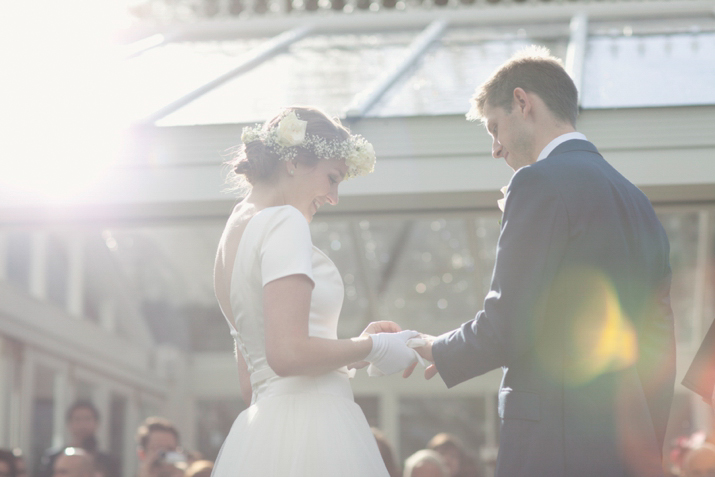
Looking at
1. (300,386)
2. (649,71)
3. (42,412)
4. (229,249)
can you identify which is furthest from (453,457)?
(42,412)

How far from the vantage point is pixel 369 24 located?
25.0 ft

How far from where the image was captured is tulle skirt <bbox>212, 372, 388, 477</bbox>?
2271 mm

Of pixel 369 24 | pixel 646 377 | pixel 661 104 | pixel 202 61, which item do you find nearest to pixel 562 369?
pixel 646 377

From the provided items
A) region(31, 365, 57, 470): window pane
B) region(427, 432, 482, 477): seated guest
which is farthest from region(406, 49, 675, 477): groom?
region(31, 365, 57, 470): window pane

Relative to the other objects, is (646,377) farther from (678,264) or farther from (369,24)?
(678,264)

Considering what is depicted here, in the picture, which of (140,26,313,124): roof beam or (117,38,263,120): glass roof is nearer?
(140,26,313,124): roof beam

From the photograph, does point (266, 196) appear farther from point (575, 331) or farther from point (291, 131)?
point (575, 331)

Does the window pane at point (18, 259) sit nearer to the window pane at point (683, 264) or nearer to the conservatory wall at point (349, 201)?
the conservatory wall at point (349, 201)

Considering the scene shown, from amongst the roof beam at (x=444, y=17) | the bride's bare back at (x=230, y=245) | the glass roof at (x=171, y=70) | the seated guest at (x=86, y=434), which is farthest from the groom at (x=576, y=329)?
the roof beam at (x=444, y=17)

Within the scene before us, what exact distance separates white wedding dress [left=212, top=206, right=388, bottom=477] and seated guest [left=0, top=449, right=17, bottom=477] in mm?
3611

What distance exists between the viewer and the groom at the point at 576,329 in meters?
2.07

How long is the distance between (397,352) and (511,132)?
0.76 m

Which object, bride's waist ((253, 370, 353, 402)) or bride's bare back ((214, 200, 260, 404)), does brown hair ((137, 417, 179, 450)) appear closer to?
bride's bare back ((214, 200, 260, 404))

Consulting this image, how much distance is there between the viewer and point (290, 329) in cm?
212
